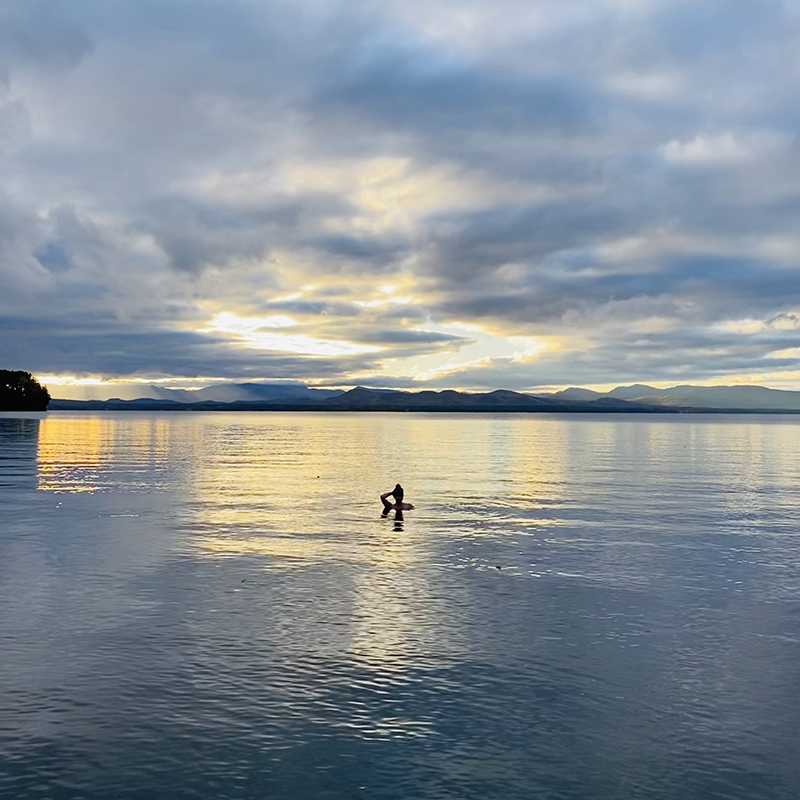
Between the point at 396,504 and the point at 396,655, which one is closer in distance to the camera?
the point at 396,655

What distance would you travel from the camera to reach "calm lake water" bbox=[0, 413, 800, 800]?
51.3 ft

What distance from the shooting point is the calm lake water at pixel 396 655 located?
15.6 meters

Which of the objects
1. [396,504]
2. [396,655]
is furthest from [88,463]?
[396,655]

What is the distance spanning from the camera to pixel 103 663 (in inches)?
839

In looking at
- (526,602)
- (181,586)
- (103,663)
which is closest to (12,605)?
(181,586)

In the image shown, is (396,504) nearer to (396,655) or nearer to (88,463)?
(396,655)

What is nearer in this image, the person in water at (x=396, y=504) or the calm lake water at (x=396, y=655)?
the calm lake water at (x=396, y=655)

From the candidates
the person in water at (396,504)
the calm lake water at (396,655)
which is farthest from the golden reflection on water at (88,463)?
the person in water at (396,504)

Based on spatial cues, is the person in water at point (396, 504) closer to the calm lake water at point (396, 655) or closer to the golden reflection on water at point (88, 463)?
the calm lake water at point (396, 655)

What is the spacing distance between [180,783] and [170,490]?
162ft

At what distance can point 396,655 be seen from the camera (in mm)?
22188

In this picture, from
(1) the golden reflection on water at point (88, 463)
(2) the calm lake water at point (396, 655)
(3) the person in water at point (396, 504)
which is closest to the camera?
(2) the calm lake water at point (396, 655)

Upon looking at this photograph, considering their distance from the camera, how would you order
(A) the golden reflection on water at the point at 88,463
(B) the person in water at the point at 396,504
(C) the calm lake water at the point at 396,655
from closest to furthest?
(C) the calm lake water at the point at 396,655 < (B) the person in water at the point at 396,504 < (A) the golden reflection on water at the point at 88,463

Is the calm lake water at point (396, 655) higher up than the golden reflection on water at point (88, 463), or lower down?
lower down
